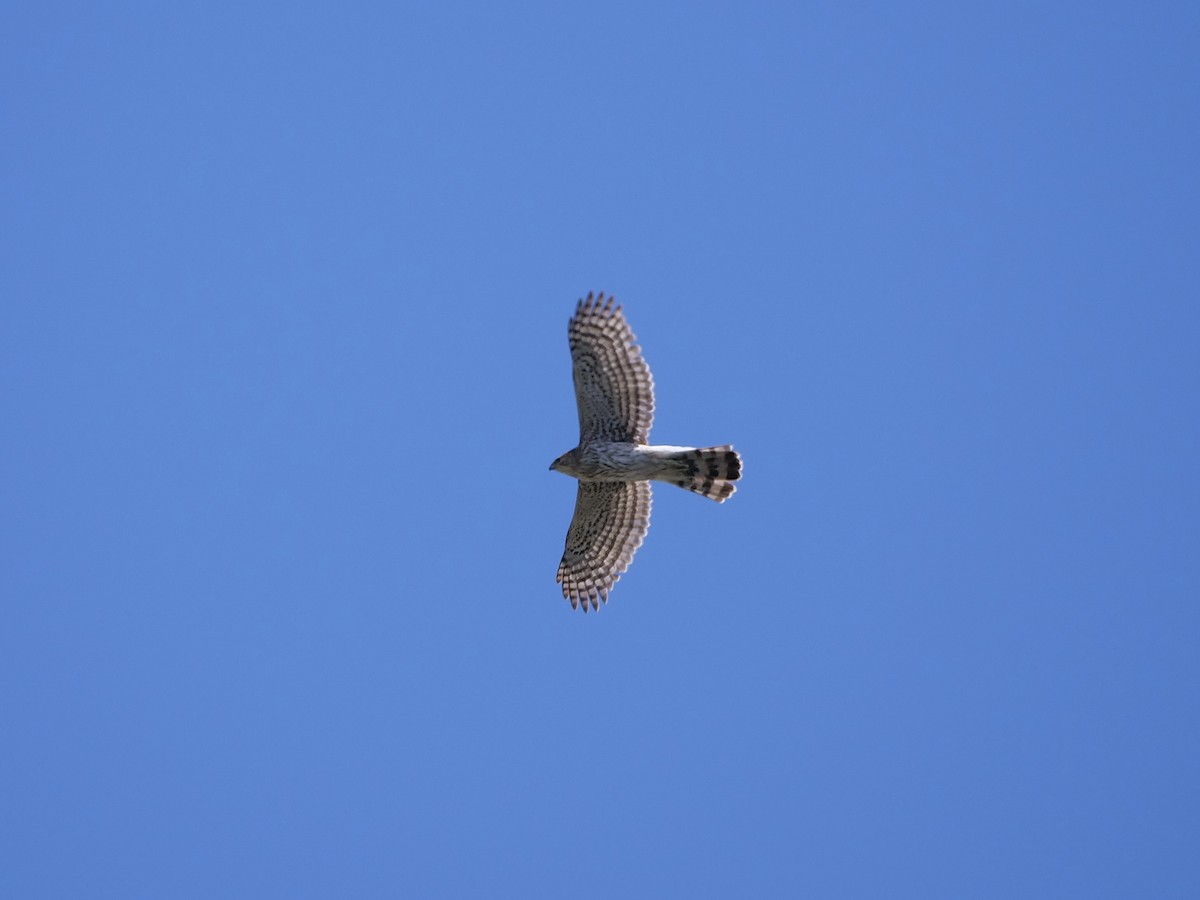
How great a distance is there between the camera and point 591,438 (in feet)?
59.6

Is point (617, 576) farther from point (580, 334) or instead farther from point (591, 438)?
point (580, 334)

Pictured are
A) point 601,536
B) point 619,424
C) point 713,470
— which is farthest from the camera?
point 601,536

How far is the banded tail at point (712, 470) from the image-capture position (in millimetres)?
17734

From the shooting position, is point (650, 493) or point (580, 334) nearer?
point (580, 334)

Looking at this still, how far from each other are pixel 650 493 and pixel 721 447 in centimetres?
169

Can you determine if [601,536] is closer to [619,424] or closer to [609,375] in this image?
[619,424]

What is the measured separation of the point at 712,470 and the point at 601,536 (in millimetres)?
2100

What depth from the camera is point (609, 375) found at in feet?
58.9

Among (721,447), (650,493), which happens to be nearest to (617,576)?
(650,493)

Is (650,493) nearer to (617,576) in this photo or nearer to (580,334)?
(617,576)

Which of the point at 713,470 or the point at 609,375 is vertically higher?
the point at 609,375

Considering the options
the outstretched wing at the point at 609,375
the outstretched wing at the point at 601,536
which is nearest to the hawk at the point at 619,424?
the outstretched wing at the point at 609,375

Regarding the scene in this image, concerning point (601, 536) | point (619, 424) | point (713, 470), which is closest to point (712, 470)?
point (713, 470)

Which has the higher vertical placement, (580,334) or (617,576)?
(580,334)
